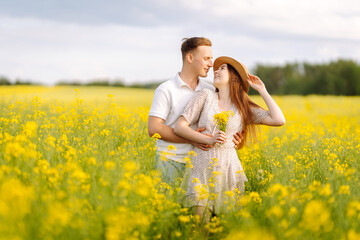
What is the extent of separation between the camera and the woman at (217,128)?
12.6 ft

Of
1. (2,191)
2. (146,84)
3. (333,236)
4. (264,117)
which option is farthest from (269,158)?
(146,84)

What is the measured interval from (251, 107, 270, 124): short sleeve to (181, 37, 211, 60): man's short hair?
41.4 inches

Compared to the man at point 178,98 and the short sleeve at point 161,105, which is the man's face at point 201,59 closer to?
the man at point 178,98

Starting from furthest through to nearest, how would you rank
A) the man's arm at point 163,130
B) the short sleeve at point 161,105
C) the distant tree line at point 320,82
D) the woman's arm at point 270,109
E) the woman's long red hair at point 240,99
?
the distant tree line at point 320,82
the short sleeve at point 161,105
the man's arm at point 163,130
the woman's long red hair at point 240,99
the woman's arm at point 270,109

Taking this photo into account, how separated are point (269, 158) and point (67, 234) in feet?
10.8

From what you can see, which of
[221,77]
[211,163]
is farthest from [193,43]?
[211,163]

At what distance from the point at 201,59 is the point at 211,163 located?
1.35 meters

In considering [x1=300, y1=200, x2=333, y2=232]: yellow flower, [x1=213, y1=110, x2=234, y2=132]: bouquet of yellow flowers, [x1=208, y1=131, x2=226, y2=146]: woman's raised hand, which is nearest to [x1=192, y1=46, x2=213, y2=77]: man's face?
[x1=213, y1=110, x2=234, y2=132]: bouquet of yellow flowers

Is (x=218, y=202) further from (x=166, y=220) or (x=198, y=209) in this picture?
(x=166, y=220)

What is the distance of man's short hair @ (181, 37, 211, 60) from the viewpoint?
177 inches

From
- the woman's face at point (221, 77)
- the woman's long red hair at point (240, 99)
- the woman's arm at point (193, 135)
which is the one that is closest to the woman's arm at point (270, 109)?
the woman's long red hair at point (240, 99)

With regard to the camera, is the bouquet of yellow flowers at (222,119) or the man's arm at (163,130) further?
the man's arm at (163,130)

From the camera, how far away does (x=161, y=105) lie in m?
4.46

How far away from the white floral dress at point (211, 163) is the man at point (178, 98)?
32 cm
